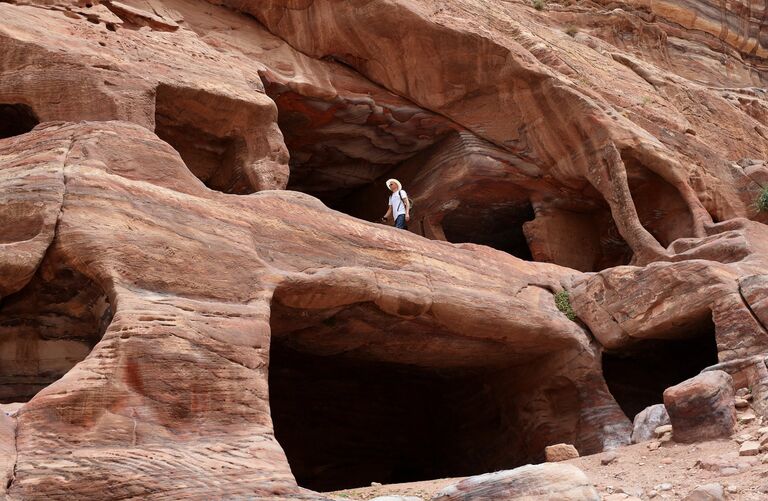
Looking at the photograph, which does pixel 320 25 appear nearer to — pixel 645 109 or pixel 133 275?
pixel 645 109

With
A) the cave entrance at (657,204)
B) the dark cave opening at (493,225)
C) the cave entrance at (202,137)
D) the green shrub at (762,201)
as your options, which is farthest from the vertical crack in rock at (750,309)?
the cave entrance at (202,137)

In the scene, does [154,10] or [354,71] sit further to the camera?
[354,71]

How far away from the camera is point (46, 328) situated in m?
9.85

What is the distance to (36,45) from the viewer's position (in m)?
11.8

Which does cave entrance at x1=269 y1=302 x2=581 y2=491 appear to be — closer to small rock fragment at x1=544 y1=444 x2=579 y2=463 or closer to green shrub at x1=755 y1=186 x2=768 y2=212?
small rock fragment at x1=544 y1=444 x2=579 y2=463

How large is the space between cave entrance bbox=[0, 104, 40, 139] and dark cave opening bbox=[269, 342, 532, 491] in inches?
182

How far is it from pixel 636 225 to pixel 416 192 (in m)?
4.02

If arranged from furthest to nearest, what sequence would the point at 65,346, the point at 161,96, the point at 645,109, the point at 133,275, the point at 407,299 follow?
the point at 645,109
the point at 161,96
the point at 407,299
the point at 65,346
the point at 133,275

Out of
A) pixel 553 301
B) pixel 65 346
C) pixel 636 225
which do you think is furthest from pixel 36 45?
pixel 636 225

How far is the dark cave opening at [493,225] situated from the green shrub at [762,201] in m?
3.98

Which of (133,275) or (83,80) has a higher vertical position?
(83,80)

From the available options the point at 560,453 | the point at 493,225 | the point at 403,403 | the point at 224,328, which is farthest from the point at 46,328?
the point at 493,225

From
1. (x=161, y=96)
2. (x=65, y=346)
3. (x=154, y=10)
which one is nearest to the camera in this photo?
(x=65, y=346)

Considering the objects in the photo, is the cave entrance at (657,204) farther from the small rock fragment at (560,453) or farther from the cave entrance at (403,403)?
the small rock fragment at (560,453)
